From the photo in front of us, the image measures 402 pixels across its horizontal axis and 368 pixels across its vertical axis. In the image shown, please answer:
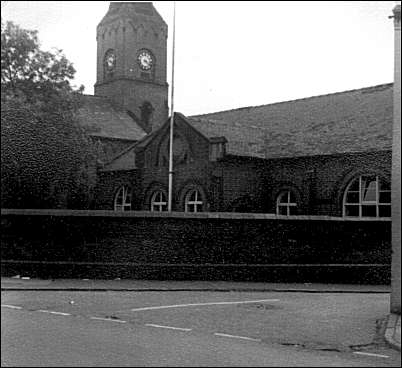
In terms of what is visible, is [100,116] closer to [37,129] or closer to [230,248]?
[37,129]

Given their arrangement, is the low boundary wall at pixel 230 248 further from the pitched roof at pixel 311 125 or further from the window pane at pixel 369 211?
the window pane at pixel 369 211

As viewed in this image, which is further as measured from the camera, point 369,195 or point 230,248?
point 369,195

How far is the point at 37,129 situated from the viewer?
8.96 feet

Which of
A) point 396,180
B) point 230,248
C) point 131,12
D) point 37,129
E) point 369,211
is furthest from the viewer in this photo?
point 369,211

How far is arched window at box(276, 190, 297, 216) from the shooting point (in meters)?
17.2

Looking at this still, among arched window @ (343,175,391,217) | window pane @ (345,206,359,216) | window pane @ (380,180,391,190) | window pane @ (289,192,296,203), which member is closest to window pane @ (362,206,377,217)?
arched window @ (343,175,391,217)

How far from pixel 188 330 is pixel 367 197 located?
903cm

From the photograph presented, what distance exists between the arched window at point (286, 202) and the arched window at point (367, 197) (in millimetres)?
2053

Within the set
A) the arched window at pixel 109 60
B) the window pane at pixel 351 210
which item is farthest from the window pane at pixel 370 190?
the arched window at pixel 109 60

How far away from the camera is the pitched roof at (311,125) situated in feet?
42.1

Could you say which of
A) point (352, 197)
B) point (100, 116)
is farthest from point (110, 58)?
point (352, 197)

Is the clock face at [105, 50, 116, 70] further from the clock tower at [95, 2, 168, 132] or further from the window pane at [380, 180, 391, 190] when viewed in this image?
the window pane at [380, 180, 391, 190]

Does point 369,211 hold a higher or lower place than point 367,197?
lower

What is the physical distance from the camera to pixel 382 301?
8.78m
